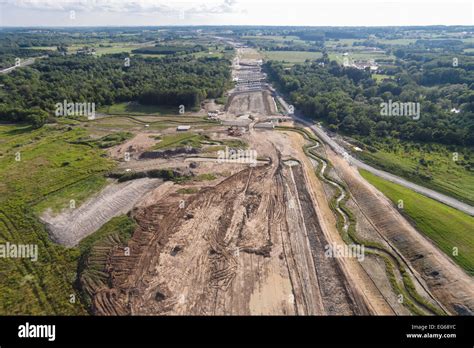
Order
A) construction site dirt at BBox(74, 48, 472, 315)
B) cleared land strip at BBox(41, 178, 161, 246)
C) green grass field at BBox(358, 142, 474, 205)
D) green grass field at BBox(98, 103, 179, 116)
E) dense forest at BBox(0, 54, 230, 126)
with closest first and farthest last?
construction site dirt at BBox(74, 48, 472, 315)
cleared land strip at BBox(41, 178, 161, 246)
green grass field at BBox(358, 142, 474, 205)
dense forest at BBox(0, 54, 230, 126)
green grass field at BBox(98, 103, 179, 116)

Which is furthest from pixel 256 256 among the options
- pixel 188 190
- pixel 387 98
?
pixel 387 98

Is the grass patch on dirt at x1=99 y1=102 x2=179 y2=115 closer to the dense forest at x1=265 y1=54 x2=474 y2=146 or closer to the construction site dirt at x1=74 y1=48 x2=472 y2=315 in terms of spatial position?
the construction site dirt at x1=74 y1=48 x2=472 y2=315

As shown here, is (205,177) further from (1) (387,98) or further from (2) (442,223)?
(1) (387,98)

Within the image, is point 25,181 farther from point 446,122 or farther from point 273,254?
→ point 446,122

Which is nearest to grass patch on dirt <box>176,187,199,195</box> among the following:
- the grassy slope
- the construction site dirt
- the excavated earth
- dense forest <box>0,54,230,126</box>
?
the construction site dirt

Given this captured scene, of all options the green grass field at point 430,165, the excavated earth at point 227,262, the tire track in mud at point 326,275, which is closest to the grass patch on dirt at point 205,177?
the excavated earth at point 227,262

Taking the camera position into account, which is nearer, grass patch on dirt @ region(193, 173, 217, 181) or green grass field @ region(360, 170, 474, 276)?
green grass field @ region(360, 170, 474, 276)
